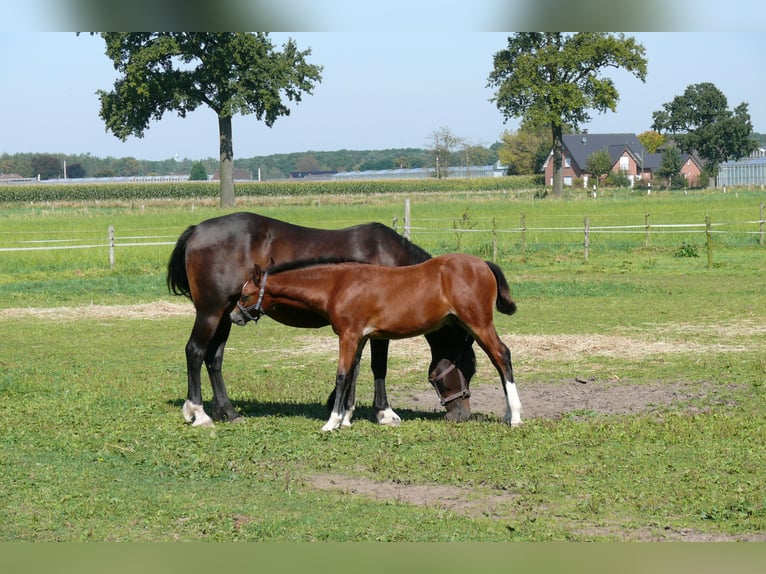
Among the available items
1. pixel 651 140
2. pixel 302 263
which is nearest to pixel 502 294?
pixel 302 263

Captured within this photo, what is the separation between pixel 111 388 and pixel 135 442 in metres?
2.69

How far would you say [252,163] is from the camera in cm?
17812

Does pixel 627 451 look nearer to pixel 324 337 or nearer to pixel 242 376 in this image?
pixel 242 376

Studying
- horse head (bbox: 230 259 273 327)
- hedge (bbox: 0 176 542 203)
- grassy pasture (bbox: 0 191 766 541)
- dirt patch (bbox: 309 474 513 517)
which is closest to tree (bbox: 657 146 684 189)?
hedge (bbox: 0 176 542 203)

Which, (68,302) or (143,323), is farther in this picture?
(68,302)

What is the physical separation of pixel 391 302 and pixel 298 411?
1.73 m

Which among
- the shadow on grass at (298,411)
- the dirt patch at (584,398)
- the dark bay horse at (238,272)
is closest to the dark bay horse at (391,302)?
the dark bay horse at (238,272)

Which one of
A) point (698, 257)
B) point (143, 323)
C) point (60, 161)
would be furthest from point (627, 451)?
point (60, 161)

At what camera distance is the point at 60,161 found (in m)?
Result: 140

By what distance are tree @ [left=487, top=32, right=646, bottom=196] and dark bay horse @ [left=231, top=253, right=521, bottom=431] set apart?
5167cm

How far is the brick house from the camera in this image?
9712 centimetres

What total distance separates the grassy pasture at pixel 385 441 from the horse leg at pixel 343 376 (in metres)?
0.19

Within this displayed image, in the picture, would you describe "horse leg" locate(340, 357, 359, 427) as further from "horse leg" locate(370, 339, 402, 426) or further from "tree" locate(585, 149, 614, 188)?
"tree" locate(585, 149, 614, 188)

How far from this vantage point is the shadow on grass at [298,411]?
28.7 ft
